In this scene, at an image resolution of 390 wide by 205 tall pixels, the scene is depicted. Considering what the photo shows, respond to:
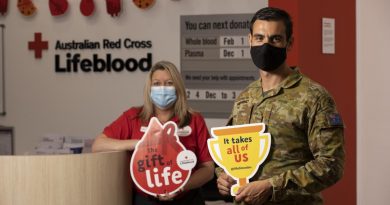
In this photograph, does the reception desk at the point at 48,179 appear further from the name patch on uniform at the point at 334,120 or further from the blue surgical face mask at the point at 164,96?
the name patch on uniform at the point at 334,120

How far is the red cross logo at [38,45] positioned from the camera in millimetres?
6032

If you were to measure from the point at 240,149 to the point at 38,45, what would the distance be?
392cm

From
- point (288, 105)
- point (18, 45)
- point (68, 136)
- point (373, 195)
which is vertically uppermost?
point (18, 45)

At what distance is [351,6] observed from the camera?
5258 millimetres

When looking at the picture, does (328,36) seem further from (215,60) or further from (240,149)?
(240,149)

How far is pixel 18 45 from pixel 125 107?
1169mm

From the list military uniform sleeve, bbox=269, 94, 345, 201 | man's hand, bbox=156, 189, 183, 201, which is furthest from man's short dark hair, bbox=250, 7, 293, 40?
man's hand, bbox=156, 189, 183, 201

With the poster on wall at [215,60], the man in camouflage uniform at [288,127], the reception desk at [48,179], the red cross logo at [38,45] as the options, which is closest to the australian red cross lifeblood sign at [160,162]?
the reception desk at [48,179]

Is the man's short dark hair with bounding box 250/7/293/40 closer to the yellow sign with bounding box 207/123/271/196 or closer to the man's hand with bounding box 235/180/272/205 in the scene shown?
the yellow sign with bounding box 207/123/271/196

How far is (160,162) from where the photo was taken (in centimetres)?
291

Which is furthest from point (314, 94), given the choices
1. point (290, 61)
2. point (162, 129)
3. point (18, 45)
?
point (18, 45)

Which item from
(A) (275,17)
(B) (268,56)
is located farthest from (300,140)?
(A) (275,17)

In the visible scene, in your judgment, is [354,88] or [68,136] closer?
[354,88]

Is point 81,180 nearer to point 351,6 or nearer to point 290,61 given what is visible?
point 290,61
